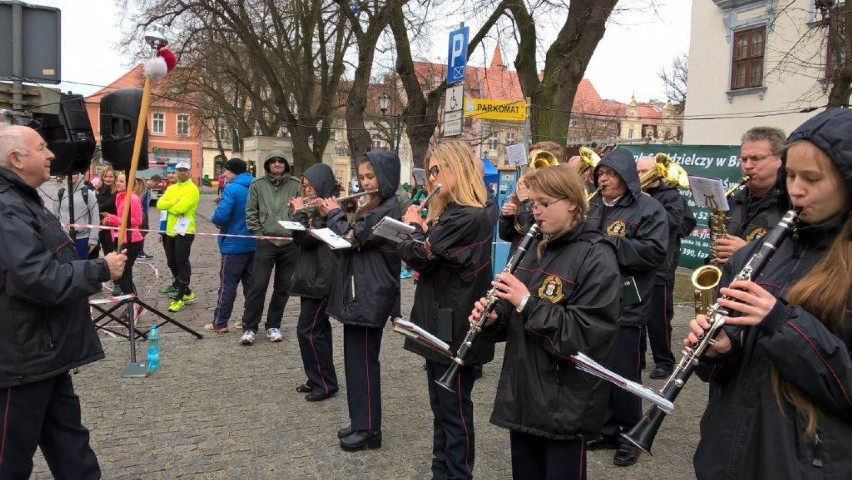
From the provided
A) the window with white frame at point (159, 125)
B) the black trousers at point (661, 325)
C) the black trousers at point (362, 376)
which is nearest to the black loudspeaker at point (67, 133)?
the black trousers at point (362, 376)

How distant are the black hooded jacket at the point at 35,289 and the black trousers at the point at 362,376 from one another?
160 cm

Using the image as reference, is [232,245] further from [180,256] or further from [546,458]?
[546,458]

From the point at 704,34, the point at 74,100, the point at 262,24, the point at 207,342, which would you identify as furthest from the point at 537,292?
the point at 704,34

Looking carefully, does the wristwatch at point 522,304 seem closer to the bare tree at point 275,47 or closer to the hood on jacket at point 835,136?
the hood on jacket at point 835,136

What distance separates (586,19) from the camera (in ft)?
37.6

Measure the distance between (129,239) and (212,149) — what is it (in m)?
65.1

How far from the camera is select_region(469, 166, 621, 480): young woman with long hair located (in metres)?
2.50

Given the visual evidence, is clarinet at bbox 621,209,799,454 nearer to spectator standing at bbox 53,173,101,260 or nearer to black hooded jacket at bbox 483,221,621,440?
black hooded jacket at bbox 483,221,621,440

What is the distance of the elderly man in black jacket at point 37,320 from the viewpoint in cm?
282

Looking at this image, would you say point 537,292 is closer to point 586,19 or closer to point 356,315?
point 356,315

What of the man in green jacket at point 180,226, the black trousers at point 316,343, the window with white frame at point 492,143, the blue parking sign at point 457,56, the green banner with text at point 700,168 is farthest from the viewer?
the window with white frame at point 492,143

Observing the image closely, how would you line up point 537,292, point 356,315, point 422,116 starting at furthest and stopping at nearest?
point 422,116, point 356,315, point 537,292

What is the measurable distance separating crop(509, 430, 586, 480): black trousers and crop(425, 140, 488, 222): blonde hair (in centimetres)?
133

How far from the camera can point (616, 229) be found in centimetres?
411
